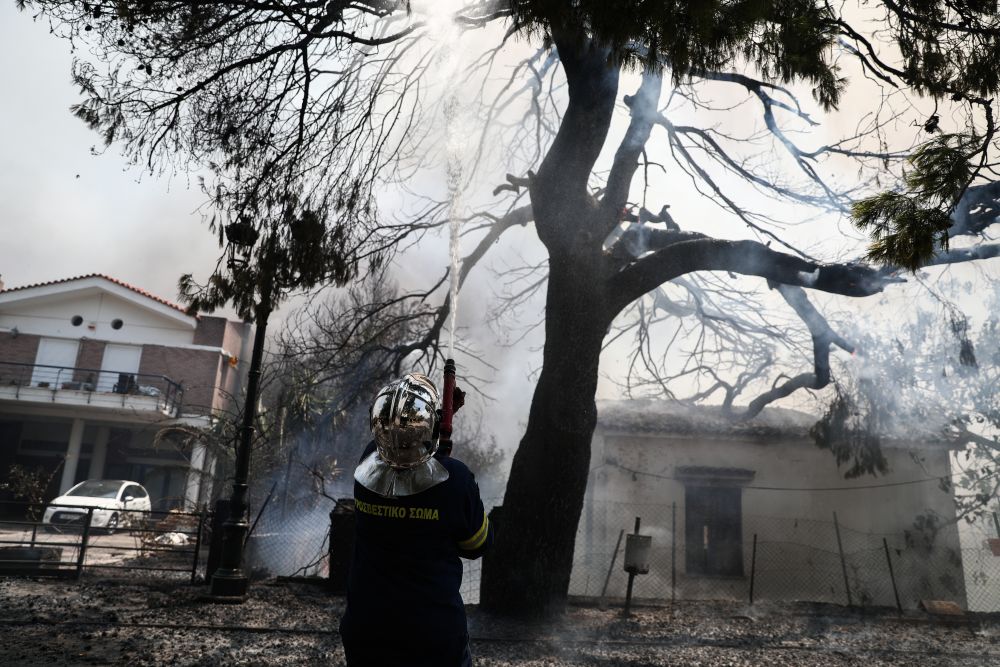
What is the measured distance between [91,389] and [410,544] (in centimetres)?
2359

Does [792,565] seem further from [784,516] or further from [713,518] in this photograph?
[713,518]

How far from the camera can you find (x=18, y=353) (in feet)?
77.8

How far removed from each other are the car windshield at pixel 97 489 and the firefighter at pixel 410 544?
17614 mm

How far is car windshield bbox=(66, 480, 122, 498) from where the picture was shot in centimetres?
1756

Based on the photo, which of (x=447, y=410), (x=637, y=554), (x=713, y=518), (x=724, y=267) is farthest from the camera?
(x=713, y=518)

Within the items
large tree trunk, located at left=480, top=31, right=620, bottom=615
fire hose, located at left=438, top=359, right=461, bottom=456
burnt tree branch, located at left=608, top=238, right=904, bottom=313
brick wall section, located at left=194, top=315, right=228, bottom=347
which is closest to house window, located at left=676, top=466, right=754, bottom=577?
burnt tree branch, located at left=608, top=238, right=904, bottom=313

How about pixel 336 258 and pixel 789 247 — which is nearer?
pixel 336 258

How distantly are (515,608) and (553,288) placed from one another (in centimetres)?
352

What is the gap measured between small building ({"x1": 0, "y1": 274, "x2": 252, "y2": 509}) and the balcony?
0.03m

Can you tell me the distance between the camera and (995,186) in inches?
311

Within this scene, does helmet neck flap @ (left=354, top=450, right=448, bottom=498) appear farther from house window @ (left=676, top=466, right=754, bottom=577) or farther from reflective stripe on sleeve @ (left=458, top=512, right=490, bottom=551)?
house window @ (left=676, top=466, right=754, bottom=577)

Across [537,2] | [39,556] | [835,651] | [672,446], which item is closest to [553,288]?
[537,2]

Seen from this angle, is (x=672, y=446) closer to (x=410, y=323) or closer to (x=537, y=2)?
(x=410, y=323)

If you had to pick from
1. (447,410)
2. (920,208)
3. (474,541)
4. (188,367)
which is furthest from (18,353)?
(920,208)
